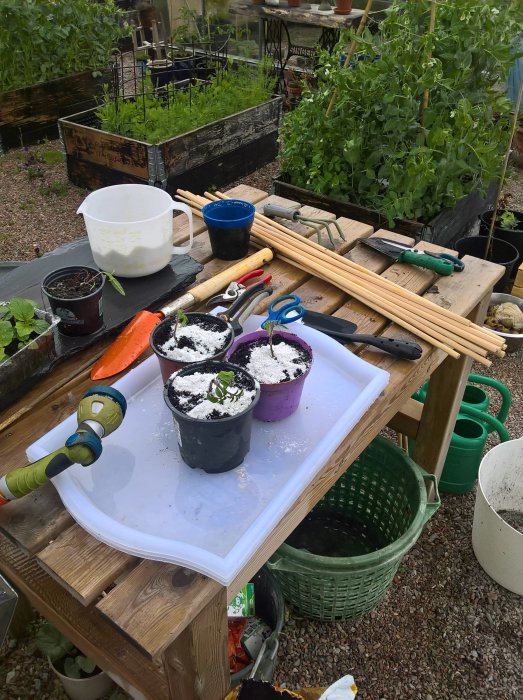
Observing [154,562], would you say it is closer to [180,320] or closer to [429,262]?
[180,320]

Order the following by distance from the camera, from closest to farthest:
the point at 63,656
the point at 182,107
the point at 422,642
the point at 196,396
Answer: the point at 196,396 → the point at 63,656 → the point at 422,642 → the point at 182,107

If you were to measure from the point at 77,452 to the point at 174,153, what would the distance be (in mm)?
3407

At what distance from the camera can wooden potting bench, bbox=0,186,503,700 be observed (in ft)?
3.02

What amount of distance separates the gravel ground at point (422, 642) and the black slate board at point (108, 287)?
109 centimetres

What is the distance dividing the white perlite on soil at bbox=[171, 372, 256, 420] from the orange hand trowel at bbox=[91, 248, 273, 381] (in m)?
0.29

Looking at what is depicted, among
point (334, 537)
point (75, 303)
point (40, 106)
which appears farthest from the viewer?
point (40, 106)

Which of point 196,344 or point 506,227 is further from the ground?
point 196,344

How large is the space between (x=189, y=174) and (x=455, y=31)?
1.99 m

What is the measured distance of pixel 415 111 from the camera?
2.97 meters

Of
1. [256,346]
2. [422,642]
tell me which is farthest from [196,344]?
[422,642]

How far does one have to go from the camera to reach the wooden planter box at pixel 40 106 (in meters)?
4.86

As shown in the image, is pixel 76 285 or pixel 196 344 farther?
pixel 76 285

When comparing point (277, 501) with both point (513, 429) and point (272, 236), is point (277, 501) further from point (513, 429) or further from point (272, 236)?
point (513, 429)

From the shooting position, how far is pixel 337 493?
7.12 feet
